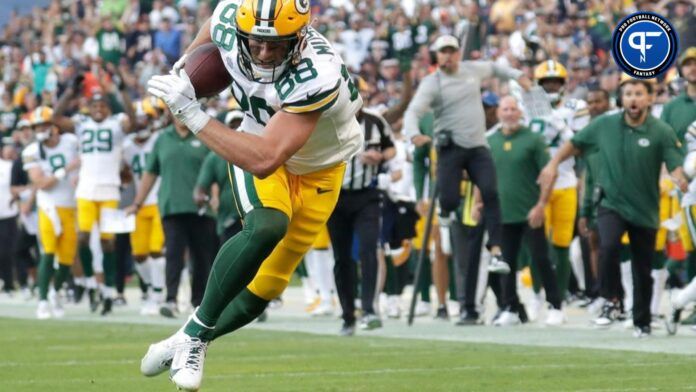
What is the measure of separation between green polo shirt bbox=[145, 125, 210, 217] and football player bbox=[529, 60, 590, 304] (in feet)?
9.86

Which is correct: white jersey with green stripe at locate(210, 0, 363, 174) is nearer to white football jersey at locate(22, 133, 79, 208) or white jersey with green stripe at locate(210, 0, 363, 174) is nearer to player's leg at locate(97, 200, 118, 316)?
player's leg at locate(97, 200, 118, 316)

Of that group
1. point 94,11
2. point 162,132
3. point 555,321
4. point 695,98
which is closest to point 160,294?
point 162,132

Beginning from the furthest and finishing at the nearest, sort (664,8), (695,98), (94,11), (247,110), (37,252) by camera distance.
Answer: (94,11) → (37,252) → (664,8) → (695,98) → (247,110)

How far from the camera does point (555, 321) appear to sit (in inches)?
496

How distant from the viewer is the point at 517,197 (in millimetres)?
12945

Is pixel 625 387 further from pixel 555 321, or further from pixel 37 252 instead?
pixel 37 252

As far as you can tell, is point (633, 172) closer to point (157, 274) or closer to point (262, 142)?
point (262, 142)

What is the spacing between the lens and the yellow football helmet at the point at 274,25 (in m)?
6.73

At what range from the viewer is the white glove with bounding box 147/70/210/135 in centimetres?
688

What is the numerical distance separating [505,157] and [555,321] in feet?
4.69

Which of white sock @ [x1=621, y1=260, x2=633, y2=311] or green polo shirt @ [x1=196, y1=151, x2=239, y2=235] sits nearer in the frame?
white sock @ [x1=621, y1=260, x2=633, y2=311]

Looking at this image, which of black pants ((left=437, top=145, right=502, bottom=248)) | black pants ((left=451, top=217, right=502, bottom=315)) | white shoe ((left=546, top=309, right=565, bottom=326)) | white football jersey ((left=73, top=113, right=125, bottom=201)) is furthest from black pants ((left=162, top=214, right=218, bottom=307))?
white shoe ((left=546, top=309, right=565, bottom=326))

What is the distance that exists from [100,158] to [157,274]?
3.96ft

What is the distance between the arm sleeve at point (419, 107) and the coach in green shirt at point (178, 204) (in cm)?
246
